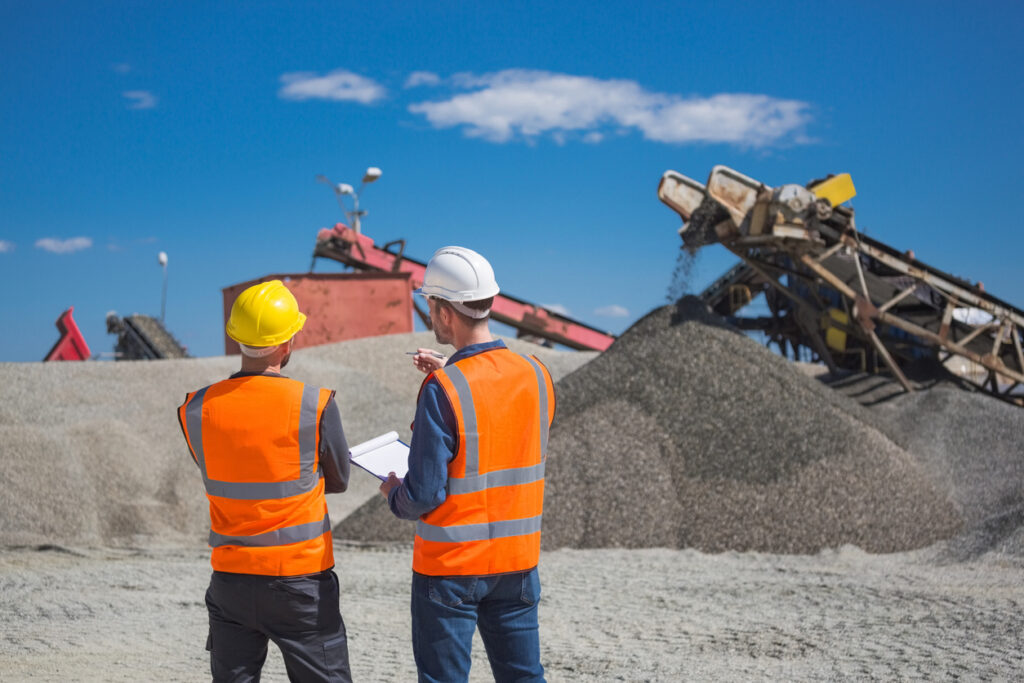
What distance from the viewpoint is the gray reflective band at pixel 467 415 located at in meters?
2.21

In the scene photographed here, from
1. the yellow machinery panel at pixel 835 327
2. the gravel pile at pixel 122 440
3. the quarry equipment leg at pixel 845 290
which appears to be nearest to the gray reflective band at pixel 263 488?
the gravel pile at pixel 122 440

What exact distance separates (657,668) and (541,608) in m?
1.44

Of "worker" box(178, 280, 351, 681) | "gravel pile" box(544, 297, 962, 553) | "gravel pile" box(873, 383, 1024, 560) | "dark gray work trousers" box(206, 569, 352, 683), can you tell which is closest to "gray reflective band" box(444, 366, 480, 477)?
"worker" box(178, 280, 351, 681)

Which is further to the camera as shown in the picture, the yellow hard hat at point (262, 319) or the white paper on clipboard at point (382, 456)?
the white paper on clipboard at point (382, 456)

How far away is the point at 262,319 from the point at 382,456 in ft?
1.77

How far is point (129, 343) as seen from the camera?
19922 millimetres

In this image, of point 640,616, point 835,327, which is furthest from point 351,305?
point 640,616

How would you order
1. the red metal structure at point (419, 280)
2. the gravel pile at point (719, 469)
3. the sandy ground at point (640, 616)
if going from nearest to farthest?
the sandy ground at point (640, 616) → the gravel pile at point (719, 469) → the red metal structure at point (419, 280)

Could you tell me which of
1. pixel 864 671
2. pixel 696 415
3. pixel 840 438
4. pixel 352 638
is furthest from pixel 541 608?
pixel 840 438

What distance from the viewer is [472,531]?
2.26 metres

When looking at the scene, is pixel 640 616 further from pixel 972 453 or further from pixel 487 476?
pixel 972 453

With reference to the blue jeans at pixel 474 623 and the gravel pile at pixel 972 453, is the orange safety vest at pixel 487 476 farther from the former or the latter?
the gravel pile at pixel 972 453

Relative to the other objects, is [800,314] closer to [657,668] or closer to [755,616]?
[755,616]

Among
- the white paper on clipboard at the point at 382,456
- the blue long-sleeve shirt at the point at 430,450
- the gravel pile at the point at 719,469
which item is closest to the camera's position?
the blue long-sleeve shirt at the point at 430,450
